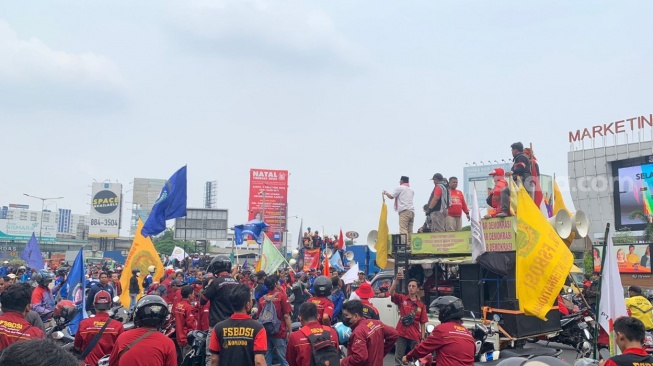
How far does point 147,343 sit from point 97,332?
1.77m

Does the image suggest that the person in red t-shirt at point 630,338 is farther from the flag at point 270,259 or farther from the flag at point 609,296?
the flag at point 270,259

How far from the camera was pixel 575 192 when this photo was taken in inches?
2394

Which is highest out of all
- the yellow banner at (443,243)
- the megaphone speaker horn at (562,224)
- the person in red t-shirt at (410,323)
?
the megaphone speaker horn at (562,224)

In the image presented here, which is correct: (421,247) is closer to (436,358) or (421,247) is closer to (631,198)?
(436,358)

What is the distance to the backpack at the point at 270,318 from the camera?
833cm

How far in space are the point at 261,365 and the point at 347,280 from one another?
10.00m

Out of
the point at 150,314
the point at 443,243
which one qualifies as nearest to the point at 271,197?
the point at 443,243

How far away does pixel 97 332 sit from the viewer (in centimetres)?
568

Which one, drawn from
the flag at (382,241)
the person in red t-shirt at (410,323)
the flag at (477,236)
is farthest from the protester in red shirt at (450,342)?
the flag at (382,241)

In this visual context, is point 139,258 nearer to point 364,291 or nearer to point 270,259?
point 270,259

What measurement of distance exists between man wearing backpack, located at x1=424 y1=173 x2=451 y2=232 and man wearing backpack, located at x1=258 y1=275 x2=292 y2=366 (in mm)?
4203

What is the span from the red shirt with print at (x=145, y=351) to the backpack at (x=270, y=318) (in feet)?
13.4

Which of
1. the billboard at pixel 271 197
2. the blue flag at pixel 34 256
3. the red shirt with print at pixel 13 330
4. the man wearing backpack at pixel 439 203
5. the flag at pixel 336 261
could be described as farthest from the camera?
the billboard at pixel 271 197

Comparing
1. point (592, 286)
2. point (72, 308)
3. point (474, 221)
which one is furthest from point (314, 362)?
point (592, 286)
